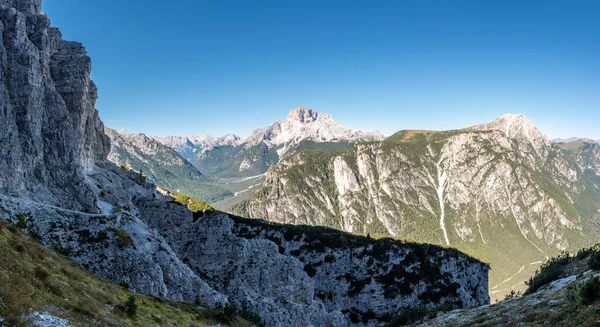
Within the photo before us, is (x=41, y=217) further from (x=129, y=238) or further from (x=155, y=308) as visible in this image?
(x=155, y=308)

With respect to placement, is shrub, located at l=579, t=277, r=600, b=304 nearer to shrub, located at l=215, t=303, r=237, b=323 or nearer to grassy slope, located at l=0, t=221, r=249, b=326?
grassy slope, located at l=0, t=221, r=249, b=326

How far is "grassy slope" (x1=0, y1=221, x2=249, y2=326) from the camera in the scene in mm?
18594

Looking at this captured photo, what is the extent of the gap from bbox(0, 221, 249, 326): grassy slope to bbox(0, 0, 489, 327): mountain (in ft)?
0.47

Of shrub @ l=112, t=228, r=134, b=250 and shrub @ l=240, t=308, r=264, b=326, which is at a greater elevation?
shrub @ l=112, t=228, r=134, b=250

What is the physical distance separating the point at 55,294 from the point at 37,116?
54171mm

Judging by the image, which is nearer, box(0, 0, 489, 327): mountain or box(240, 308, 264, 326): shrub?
box(0, 0, 489, 327): mountain

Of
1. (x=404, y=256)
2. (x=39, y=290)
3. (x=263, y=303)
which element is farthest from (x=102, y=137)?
(x=404, y=256)

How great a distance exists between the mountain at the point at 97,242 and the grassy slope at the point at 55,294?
0.47 feet

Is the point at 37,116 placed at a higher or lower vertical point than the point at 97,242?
higher

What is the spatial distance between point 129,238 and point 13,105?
34.0 m

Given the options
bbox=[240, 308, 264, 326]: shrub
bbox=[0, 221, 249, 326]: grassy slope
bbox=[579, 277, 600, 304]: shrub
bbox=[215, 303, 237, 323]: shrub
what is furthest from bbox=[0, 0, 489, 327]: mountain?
bbox=[579, 277, 600, 304]: shrub

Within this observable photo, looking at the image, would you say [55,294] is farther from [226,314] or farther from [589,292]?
[589,292]

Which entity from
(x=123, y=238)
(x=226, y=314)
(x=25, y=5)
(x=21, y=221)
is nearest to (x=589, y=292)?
(x=226, y=314)

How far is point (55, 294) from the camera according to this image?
23188mm
